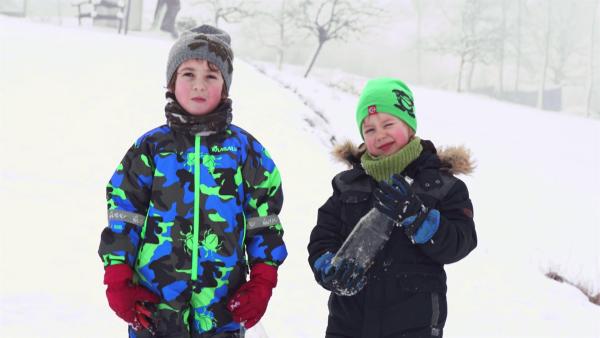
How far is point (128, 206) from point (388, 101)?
1184 millimetres

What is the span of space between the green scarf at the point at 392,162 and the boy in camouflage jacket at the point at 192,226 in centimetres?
43

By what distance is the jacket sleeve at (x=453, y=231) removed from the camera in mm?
2250

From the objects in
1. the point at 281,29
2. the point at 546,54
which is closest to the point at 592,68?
the point at 546,54

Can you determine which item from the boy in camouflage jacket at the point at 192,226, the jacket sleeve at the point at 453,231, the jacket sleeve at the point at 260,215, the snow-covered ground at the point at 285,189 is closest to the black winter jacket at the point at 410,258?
the jacket sleeve at the point at 453,231

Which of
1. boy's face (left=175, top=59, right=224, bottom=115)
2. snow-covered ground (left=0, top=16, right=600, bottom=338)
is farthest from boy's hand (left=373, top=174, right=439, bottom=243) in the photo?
snow-covered ground (left=0, top=16, right=600, bottom=338)

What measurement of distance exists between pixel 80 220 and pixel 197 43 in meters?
3.42

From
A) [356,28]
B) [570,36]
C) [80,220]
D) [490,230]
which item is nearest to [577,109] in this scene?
[570,36]

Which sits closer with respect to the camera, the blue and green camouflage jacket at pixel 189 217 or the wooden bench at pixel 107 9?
the blue and green camouflage jacket at pixel 189 217

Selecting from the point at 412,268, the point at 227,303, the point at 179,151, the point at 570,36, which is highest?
the point at 570,36

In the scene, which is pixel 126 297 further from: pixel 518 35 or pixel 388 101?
pixel 518 35

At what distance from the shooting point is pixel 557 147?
17.4 m

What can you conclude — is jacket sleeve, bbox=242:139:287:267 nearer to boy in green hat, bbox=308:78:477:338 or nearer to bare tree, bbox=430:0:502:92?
boy in green hat, bbox=308:78:477:338

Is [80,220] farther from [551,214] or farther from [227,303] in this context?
[551,214]

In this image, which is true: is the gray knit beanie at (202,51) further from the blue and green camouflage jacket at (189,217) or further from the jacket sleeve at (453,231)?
the jacket sleeve at (453,231)
